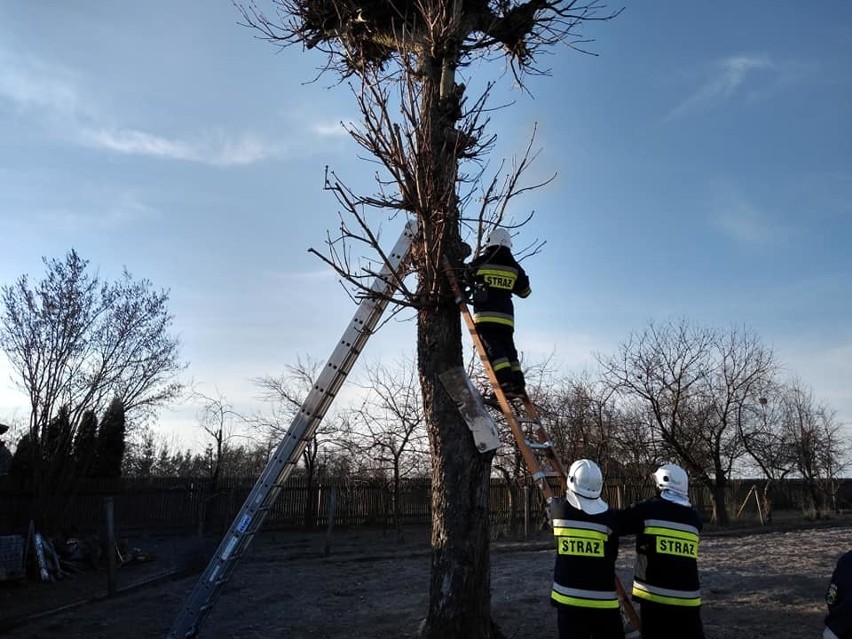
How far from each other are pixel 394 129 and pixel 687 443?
1846cm

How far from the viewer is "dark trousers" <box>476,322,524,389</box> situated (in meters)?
6.25

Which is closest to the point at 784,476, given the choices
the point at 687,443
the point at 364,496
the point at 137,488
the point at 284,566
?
the point at 687,443

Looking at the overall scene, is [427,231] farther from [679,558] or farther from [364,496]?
[364,496]

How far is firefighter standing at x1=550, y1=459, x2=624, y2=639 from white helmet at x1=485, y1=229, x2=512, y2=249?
2.80 metres

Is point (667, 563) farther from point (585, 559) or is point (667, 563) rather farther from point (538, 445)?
point (538, 445)

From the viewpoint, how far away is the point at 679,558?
473 centimetres

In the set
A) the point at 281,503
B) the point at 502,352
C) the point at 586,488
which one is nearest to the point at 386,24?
the point at 502,352

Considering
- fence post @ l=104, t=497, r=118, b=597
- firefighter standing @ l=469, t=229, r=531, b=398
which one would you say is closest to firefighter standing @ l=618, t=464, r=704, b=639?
firefighter standing @ l=469, t=229, r=531, b=398

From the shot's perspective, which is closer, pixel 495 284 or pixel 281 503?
pixel 495 284

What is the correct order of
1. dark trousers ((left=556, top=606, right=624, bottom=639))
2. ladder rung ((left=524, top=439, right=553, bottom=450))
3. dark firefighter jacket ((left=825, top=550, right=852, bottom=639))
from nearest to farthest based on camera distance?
dark firefighter jacket ((left=825, top=550, right=852, bottom=639))
dark trousers ((left=556, top=606, right=624, bottom=639))
ladder rung ((left=524, top=439, right=553, bottom=450))

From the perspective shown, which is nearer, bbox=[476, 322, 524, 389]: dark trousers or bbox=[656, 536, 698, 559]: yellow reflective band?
bbox=[656, 536, 698, 559]: yellow reflective band

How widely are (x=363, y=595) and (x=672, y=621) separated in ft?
18.0

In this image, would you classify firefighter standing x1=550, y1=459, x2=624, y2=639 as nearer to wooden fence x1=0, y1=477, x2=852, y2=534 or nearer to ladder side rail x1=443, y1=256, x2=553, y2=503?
ladder side rail x1=443, y1=256, x2=553, y2=503

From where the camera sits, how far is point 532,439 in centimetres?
624
